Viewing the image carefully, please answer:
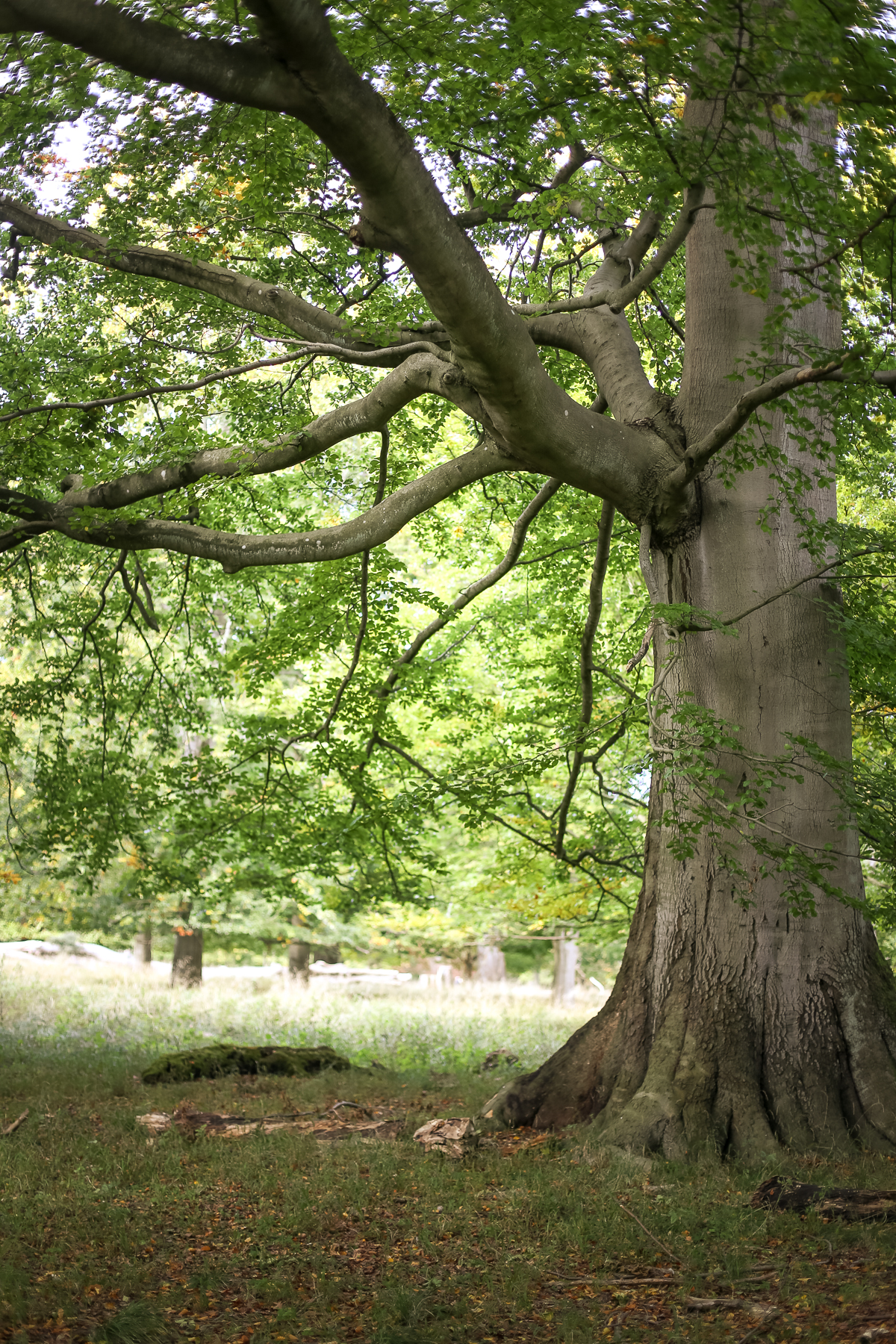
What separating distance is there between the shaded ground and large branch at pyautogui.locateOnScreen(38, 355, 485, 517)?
4.67 metres

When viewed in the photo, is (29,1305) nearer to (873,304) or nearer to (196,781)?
(873,304)

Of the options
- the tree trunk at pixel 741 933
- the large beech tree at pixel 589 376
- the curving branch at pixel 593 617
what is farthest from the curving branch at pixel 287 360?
the curving branch at pixel 593 617

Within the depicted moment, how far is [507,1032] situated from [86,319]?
10.5 meters

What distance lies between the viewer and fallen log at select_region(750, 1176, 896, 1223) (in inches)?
196

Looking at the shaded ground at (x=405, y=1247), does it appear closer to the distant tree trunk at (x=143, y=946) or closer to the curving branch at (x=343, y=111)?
the curving branch at (x=343, y=111)

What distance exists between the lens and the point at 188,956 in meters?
22.9

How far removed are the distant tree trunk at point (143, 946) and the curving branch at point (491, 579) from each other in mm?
16687

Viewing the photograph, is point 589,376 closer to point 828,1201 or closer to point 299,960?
point 828,1201

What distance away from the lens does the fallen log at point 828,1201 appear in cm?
499

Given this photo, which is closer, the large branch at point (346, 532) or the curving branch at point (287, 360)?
the curving branch at point (287, 360)

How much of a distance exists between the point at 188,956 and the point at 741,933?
18685 millimetres

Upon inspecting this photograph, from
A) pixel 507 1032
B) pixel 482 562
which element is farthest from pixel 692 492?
pixel 507 1032

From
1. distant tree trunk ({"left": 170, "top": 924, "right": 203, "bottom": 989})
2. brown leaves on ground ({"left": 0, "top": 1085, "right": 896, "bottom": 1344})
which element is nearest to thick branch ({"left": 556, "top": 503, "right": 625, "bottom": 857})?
brown leaves on ground ({"left": 0, "top": 1085, "right": 896, "bottom": 1344})

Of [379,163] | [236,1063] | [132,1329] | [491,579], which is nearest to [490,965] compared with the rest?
[236,1063]
